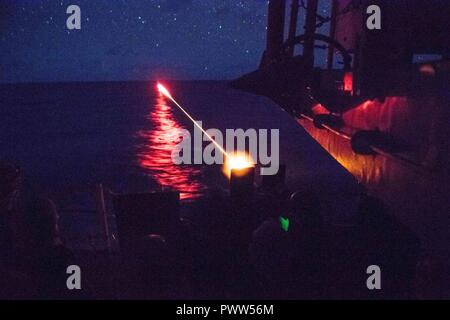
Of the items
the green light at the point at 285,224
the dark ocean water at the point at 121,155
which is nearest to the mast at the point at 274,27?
the dark ocean water at the point at 121,155

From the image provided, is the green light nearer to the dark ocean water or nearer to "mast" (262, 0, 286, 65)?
the dark ocean water

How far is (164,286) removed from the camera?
588cm

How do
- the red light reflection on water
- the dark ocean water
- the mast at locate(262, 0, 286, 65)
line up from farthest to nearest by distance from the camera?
the dark ocean water < the red light reflection on water < the mast at locate(262, 0, 286, 65)

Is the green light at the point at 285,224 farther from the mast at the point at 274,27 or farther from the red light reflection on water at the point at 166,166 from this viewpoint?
the red light reflection on water at the point at 166,166

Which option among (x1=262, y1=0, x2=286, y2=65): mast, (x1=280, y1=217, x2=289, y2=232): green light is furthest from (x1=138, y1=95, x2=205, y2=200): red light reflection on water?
(x1=280, y1=217, x2=289, y2=232): green light

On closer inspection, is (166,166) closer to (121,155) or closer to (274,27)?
(121,155)

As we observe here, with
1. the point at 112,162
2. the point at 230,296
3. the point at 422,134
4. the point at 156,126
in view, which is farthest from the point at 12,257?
the point at 156,126

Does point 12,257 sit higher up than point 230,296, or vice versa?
point 12,257

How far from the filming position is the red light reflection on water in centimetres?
4368

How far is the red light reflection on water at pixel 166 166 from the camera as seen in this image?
4368cm

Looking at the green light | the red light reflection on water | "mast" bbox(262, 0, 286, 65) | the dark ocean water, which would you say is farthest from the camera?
the dark ocean water

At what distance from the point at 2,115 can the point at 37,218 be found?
148505 millimetres

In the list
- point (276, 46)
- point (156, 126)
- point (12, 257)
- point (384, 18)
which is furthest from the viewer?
point (156, 126)
